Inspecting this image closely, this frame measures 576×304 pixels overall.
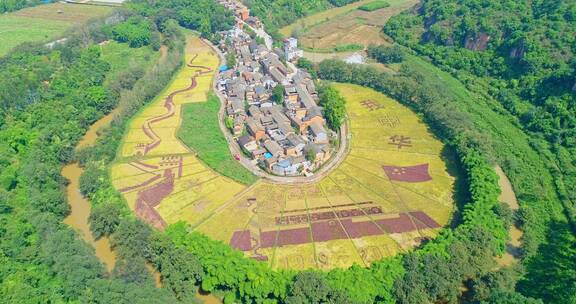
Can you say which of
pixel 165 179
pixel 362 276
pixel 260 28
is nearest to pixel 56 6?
pixel 260 28

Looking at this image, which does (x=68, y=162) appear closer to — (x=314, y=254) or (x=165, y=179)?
(x=165, y=179)

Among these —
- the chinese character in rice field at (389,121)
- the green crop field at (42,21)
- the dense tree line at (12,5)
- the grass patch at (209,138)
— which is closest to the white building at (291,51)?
the grass patch at (209,138)

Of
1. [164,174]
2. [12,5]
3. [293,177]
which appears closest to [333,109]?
[293,177]

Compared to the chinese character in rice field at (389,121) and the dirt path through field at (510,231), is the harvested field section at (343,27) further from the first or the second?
the dirt path through field at (510,231)

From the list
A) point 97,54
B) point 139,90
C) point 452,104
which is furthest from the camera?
point 97,54

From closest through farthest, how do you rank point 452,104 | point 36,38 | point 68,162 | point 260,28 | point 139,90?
point 68,162 < point 452,104 < point 139,90 < point 36,38 < point 260,28

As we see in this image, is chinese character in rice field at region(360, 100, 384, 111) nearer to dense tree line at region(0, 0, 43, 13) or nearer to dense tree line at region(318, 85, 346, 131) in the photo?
dense tree line at region(318, 85, 346, 131)
